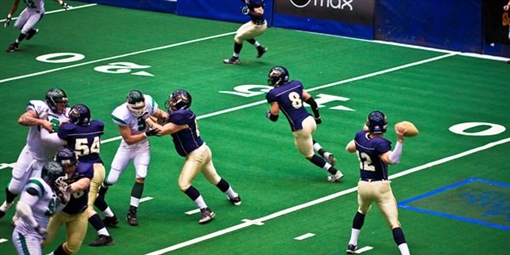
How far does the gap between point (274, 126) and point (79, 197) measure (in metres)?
8.17

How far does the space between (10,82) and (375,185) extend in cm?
1185

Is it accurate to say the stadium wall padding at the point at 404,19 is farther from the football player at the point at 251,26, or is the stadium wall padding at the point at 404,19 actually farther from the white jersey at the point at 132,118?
the white jersey at the point at 132,118

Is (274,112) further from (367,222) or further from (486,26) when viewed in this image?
(486,26)

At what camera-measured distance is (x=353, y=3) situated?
2998cm

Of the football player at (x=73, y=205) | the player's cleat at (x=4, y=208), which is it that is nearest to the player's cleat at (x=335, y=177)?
the player's cleat at (x=4, y=208)

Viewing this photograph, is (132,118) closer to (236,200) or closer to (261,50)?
(236,200)

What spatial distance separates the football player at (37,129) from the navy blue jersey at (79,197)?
1.72 metres

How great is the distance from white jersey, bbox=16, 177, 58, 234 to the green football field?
91.8 inches

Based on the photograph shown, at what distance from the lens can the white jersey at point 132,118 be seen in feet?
58.5

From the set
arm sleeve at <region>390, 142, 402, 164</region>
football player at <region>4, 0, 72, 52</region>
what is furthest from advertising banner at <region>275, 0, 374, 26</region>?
arm sleeve at <region>390, 142, 402, 164</region>

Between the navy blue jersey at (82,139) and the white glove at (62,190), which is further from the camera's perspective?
the navy blue jersey at (82,139)

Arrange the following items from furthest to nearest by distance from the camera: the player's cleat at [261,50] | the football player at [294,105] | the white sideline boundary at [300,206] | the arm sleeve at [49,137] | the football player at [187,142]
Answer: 1. the player's cleat at [261,50]
2. the football player at [294,105]
3. the football player at [187,142]
4. the white sideline boundary at [300,206]
5. the arm sleeve at [49,137]

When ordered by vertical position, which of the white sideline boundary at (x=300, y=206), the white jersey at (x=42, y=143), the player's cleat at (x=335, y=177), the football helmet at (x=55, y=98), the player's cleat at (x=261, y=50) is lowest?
the white sideline boundary at (x=300, y=206)

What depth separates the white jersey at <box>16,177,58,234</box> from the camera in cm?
1462
